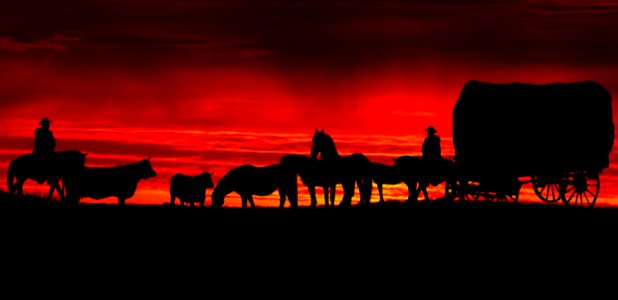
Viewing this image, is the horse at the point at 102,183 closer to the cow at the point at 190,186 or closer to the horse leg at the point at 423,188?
the cow at the point at 190,186

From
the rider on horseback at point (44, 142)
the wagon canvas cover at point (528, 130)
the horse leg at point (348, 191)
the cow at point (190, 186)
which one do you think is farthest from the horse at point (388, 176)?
the rider on horseback at point (44, 142)

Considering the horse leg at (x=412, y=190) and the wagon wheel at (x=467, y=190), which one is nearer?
the wagon wheel at (x=467, y=190)

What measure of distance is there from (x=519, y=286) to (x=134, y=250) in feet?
21.8

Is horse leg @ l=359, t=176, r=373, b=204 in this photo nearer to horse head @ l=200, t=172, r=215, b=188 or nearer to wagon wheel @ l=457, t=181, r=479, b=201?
wagon wheel @ l=457, t=181, r=479, b=201

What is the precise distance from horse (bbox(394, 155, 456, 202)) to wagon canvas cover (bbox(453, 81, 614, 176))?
255 cm

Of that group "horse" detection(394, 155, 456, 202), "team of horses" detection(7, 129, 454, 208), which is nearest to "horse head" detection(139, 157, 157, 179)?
"team of horses" detection(7, 129, 454, 208)

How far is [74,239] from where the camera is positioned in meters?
19.8

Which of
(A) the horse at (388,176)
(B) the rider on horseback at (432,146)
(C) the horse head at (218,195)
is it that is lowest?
(C) the horse head at (218,195)

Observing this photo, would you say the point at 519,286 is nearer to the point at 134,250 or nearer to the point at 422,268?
the point at 422,268

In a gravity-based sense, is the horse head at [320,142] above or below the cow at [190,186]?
above

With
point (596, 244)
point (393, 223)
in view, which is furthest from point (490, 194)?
point (596, 244)

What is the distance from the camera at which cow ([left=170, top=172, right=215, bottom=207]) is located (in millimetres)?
34969

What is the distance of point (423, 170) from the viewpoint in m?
34.8

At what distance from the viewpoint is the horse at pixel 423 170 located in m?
33.7
